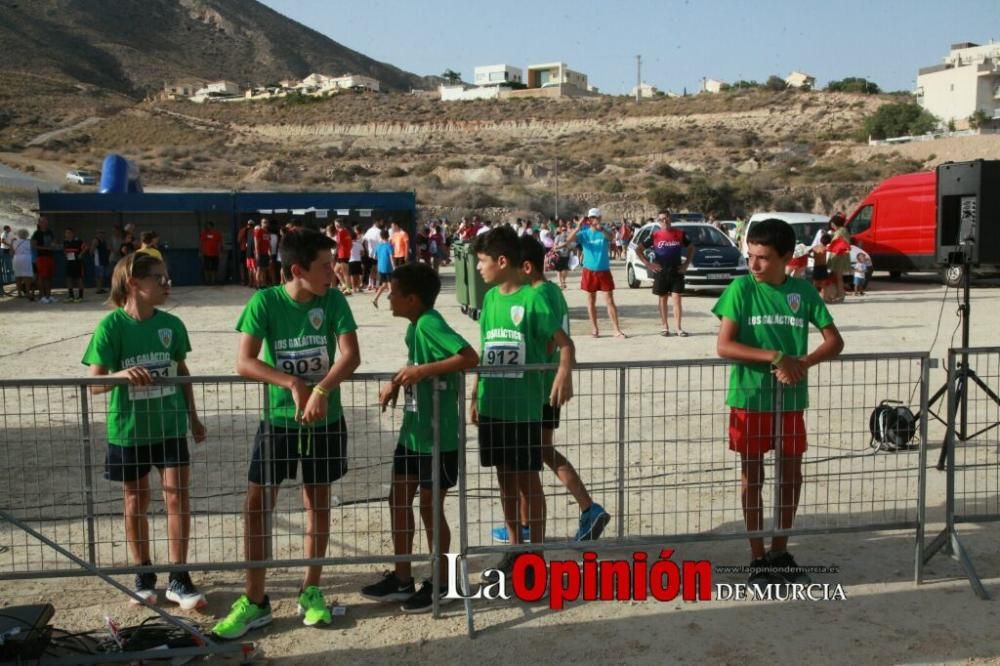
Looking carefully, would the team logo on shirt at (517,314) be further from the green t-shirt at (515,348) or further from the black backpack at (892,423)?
the black backpack at (892,423)

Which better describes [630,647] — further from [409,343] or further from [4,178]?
[4,178]

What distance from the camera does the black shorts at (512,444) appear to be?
4.65 meters

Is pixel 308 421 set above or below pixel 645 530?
above

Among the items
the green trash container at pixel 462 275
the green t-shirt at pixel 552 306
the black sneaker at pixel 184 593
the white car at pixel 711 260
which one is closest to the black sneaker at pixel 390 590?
the black sneaker at pixel 184 593

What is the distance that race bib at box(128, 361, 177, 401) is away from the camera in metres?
4.42

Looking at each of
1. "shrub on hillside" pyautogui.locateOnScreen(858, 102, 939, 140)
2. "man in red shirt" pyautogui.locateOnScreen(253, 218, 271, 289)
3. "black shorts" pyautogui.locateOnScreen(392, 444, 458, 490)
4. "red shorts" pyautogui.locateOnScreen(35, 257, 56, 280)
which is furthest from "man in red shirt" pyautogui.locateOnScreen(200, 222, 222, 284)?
"shrub on hillside" pyautogui.locateOnScreen(858, 102, 939, 140)

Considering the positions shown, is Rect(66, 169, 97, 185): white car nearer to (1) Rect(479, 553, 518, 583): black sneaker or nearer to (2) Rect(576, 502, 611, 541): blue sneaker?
(1) Rect(479, 553, 518, 583): black sneaker

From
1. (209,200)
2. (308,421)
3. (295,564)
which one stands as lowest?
(295,564)

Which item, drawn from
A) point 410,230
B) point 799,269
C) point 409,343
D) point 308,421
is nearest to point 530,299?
point 409,343

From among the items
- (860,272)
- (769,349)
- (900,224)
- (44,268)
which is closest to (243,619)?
(769,349)

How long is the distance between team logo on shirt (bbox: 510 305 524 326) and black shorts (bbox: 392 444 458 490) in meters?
0.79

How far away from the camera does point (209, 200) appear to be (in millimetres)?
24219

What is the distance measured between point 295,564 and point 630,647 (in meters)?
1.55

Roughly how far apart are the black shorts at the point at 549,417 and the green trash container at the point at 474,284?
384 inches
